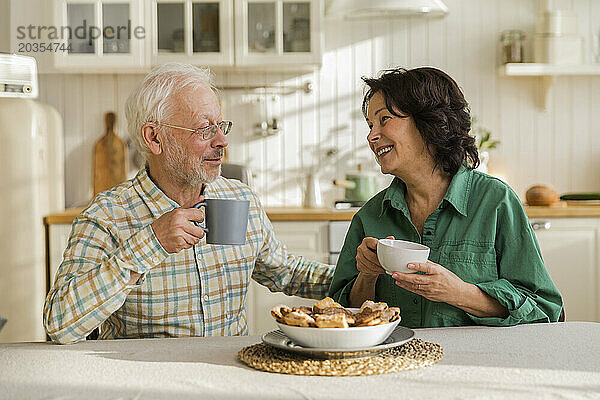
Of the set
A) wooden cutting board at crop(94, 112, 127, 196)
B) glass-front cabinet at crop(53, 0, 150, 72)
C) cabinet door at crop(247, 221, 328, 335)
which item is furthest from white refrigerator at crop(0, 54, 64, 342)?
cabinet door at crop(247, 221, 328, 335)

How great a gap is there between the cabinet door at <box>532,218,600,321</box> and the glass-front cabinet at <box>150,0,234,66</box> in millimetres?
1771

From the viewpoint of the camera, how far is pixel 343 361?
4.17ft

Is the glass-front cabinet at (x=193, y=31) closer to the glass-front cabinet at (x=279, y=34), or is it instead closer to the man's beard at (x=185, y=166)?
the glass-front cabinet at (x=279, y=34)

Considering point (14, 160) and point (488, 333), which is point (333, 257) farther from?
point (488, 333)

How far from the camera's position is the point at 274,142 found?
428 centimetres

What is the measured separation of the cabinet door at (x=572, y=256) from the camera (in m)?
3.69

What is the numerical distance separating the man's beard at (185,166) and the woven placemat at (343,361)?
0.64 meters

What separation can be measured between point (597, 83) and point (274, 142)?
1788 mm

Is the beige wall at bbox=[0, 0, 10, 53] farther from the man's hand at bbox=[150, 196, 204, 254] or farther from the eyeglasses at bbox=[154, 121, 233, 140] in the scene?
the man's hand at bbox=[150, 196, 204, 254]

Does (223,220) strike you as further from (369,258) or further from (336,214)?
(336,214)

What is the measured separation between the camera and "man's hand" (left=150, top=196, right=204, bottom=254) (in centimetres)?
154

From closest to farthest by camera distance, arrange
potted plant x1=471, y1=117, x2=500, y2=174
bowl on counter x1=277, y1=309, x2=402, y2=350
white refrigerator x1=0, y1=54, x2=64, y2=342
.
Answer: bowl on counter x1=277, y1=309, x2=402, y2=350 → white refrigerator x1=0, y1=54, x2=64, y2=342 → potted plant x1=471, y1=117, x2=500, y2=174

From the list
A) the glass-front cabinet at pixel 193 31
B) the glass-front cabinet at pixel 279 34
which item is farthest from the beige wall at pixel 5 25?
the glass-front cabinet at pixel 279 34

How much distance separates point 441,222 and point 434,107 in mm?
279
